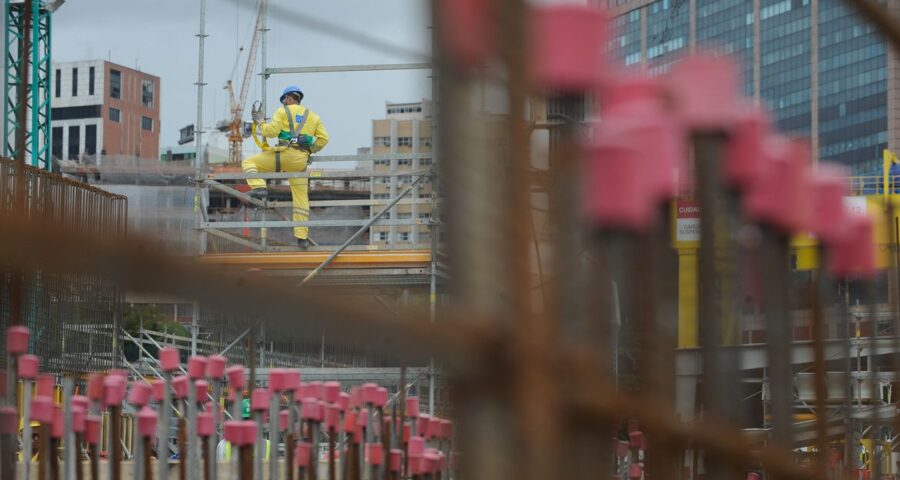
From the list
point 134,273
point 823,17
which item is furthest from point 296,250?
point 134,273

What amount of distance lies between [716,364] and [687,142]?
0.24m

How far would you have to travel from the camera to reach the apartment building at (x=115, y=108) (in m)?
1.47

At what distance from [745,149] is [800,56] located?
0.93 m

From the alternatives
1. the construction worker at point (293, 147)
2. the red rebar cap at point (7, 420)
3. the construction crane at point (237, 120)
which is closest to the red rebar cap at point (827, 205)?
the construction crane at point (237, 120)

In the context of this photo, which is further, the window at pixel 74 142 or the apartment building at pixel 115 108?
the window at pixel 74 142

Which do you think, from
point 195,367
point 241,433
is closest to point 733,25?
point 241,433

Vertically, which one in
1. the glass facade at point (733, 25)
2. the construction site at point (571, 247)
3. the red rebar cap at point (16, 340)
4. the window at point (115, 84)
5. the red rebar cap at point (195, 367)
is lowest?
the red rebar cap at point (195, 367)

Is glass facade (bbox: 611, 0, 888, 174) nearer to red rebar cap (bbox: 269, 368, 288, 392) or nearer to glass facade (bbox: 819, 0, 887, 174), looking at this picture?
glass facade (bbox: 819, 0, 887, 174)

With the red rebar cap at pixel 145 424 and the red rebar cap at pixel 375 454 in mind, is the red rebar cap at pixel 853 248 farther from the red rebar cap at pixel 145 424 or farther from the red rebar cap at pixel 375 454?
the red rebar cap at pixel 375 454

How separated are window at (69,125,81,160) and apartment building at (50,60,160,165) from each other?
40 mm

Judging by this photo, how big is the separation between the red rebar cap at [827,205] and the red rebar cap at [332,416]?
1.91 metres

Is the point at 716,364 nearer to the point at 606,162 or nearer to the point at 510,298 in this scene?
the point at 606,162

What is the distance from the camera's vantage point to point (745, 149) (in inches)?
54.0

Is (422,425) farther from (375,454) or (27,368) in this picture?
(27,368)
